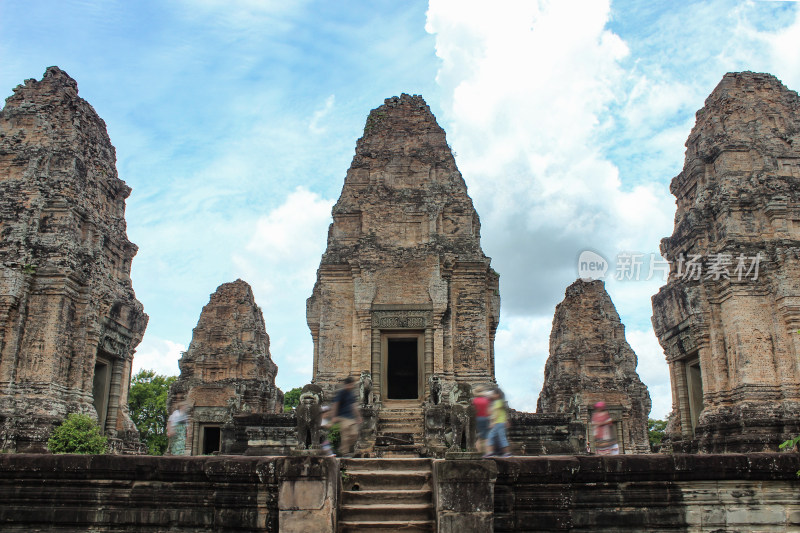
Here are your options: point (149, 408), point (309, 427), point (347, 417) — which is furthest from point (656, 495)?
point (149, 408)

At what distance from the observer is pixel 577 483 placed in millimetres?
6832

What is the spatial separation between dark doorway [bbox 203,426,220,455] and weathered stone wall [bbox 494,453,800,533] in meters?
23.4

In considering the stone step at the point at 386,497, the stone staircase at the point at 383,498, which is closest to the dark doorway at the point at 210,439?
the stone staircase at the point at 383,498

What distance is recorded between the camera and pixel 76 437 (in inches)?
541

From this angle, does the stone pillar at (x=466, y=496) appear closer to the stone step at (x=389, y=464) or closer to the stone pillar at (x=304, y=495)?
the stone pillar at (x=304, y=495)

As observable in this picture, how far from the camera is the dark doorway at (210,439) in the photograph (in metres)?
27.9

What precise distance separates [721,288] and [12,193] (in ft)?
56.3

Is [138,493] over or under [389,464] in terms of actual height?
under

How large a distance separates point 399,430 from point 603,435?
10394mm

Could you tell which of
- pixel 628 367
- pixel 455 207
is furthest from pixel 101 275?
pixel 628 367

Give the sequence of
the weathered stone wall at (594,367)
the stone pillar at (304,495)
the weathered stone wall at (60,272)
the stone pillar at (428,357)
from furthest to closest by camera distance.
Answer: the weathered stone wall at (594,367)
the stone pillar at (428,357)
the weathered stone wall at (60,272)
the stone pillar at (304,495)

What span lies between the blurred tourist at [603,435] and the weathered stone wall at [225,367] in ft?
42.7

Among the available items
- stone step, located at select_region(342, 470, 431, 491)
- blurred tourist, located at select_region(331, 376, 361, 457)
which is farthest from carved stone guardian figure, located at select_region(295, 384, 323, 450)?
blurred tourist, located at select_region(331, 376, 361, 457)

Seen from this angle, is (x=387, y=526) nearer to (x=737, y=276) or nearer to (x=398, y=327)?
(x=398, y=327)
